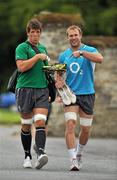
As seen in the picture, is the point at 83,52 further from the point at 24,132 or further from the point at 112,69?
the point at 112,69

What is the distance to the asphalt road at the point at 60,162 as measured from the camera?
37.9 feet

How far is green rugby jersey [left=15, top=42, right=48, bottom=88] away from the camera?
41.5 feet

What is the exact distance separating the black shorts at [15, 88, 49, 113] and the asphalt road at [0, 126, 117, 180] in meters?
0.76

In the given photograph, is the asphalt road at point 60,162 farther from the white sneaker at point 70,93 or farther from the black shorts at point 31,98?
the white sneaker at point 70,93

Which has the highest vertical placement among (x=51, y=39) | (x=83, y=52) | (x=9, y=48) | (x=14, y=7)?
(x=83, y=52)

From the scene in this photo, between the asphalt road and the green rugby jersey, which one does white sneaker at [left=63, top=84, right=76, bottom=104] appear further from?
the asphalt road

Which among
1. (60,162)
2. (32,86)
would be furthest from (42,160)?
(60,162)

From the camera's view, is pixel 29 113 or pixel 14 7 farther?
pixel 14 7

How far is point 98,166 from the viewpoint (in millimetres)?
13391

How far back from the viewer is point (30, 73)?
41.6 feet

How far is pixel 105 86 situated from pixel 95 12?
1875 cm

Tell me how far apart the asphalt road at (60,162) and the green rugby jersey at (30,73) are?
40.9 inches

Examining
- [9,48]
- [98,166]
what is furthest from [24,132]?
[9,48]

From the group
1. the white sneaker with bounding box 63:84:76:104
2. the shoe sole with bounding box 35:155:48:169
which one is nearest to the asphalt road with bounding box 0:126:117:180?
the shoe sole with bounding box 35:155:48:169
